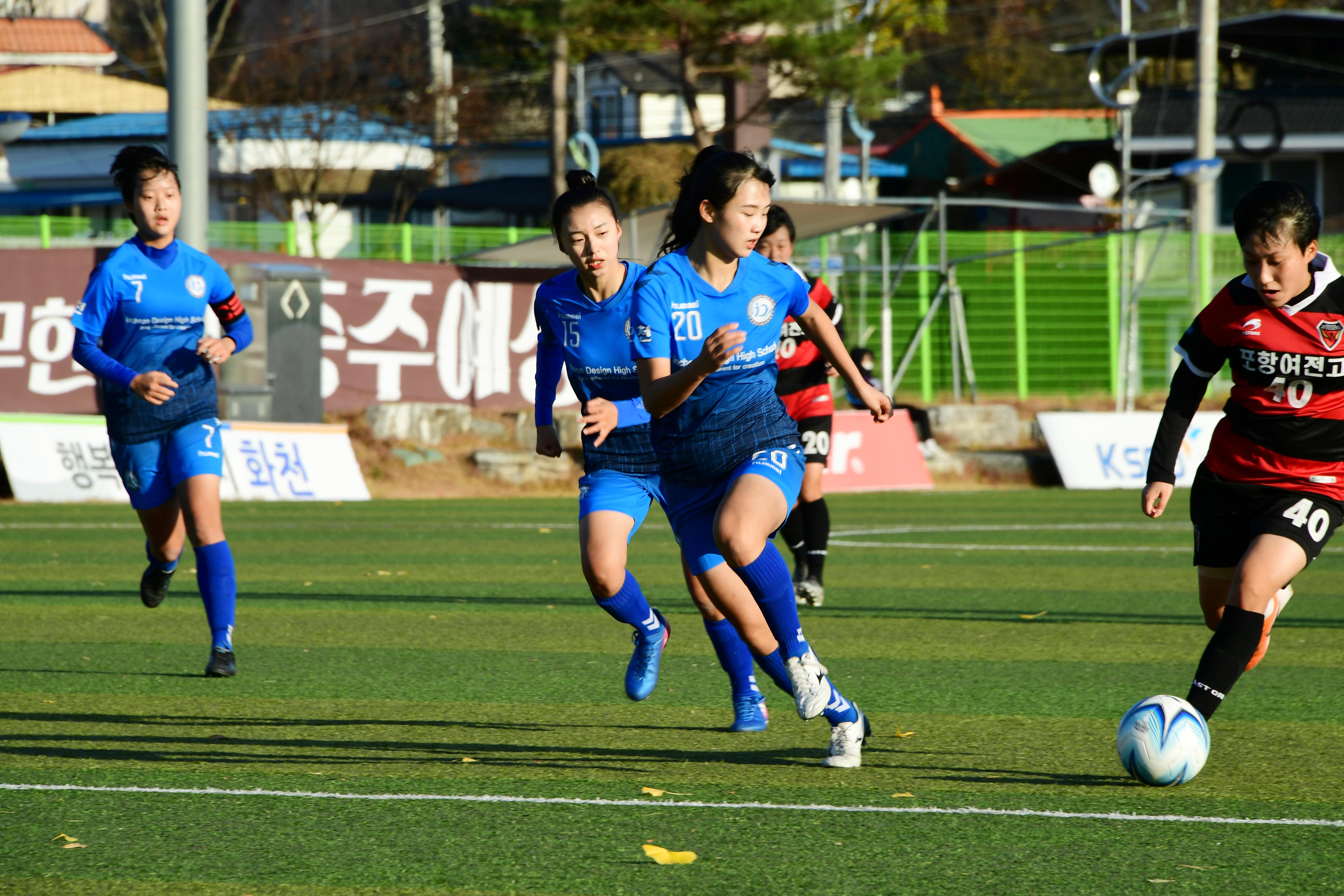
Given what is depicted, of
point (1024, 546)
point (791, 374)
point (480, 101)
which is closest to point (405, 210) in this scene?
point (480, 101)

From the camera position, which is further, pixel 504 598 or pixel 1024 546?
pixel 1024 546

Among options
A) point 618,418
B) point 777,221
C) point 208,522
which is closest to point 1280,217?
point 618,418

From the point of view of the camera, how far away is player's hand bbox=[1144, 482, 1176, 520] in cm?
536

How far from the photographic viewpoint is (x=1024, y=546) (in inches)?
518

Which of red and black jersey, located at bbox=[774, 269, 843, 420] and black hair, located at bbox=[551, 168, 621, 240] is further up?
black hair, located at bbox=[551, 168, 621, 240]

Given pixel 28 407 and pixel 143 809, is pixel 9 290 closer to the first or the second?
pixel 28 407

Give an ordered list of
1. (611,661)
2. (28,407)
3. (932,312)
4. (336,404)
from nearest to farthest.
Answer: (611,661)
(28,407)
(336,404)
(932,312)

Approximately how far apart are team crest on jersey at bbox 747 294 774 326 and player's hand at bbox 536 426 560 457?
1311mm

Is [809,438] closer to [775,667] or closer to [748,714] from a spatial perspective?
[748,714]

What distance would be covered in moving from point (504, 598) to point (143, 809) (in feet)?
17.5

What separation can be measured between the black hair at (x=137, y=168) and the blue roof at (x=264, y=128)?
102 feet

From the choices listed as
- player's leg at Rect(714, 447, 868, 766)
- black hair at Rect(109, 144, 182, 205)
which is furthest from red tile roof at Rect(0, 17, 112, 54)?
player's leg at Rect(714, 447, 868, 766)

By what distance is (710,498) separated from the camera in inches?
210

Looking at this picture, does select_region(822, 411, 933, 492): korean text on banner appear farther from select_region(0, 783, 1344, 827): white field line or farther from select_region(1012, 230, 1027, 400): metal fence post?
select_region(0, 783, 1344, 827): white field line
